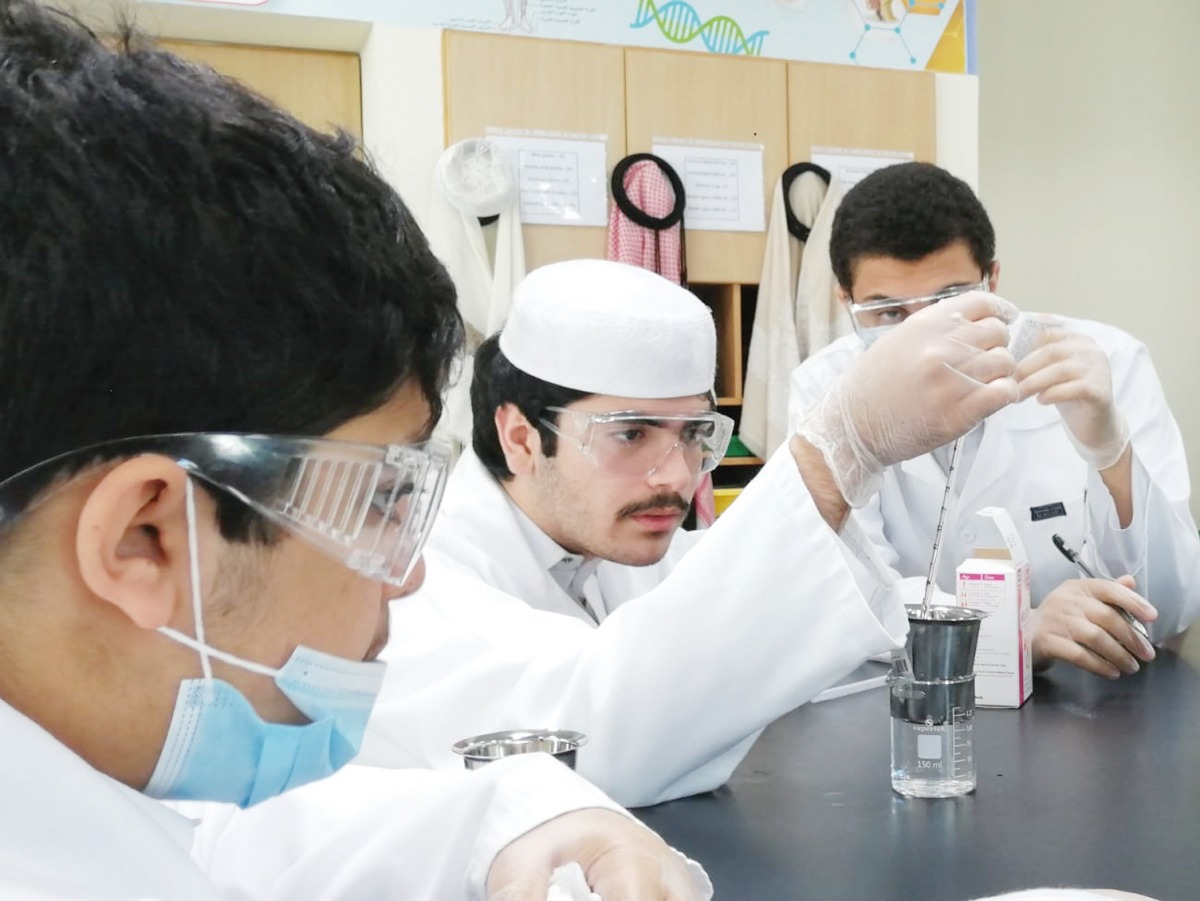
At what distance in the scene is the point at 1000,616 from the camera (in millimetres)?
1266

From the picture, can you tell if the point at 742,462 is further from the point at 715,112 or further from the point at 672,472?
the point at 672,472

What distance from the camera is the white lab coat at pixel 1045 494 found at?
72.7 inches

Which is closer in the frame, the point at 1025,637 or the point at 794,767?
the point at 794,767

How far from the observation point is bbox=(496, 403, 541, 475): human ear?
1.57 m

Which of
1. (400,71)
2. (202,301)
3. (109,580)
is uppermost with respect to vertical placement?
(400,71)

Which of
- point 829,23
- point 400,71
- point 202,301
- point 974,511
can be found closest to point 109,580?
point 202,301

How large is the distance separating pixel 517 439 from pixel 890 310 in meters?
0.72

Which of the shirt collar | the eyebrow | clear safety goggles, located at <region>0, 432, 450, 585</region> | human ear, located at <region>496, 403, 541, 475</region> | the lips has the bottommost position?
the shirt collar

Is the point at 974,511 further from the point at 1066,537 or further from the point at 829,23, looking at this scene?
the point at 829,23

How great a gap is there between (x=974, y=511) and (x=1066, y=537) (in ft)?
0.56

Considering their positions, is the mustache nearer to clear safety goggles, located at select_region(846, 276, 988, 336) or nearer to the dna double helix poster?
clear safety goggles, located at select_region(846, 276, 988, 336)

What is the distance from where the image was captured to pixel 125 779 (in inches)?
23.9

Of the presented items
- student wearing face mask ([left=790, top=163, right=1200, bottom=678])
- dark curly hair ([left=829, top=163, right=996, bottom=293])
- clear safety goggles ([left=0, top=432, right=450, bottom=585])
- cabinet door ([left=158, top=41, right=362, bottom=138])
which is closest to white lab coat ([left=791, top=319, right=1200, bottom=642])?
student wearing face mask ([left=790, top=163, right=1200, bottom=678])

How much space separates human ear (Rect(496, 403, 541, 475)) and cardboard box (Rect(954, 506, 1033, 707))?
2.02 feet
